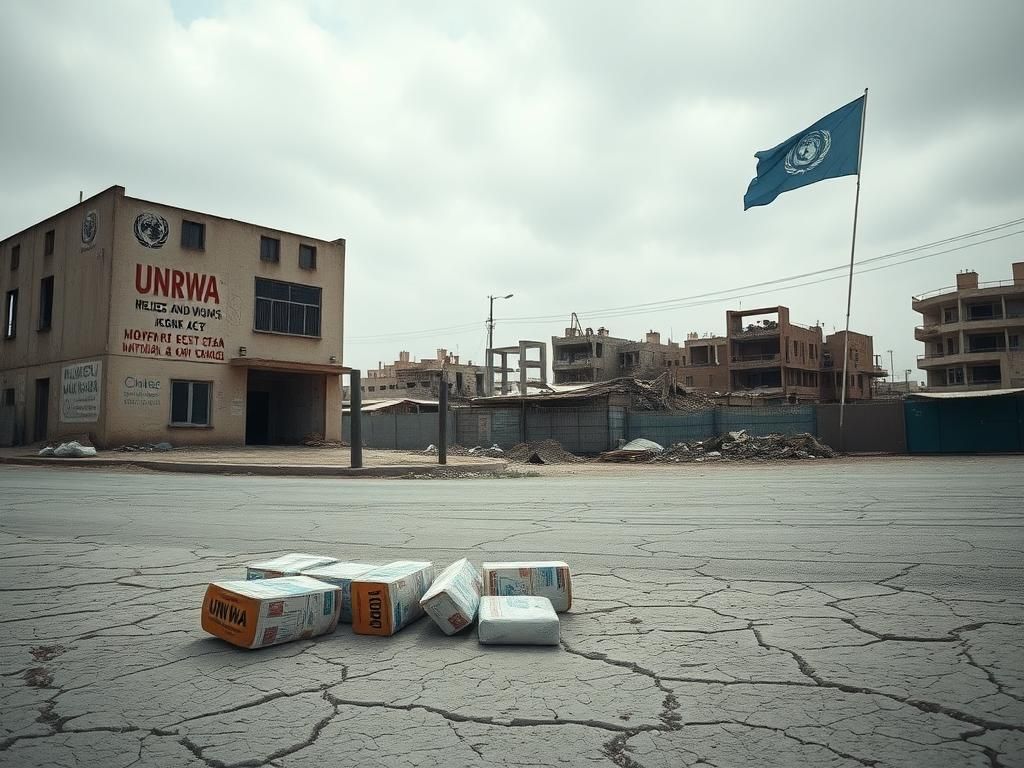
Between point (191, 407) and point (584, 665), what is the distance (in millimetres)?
27166

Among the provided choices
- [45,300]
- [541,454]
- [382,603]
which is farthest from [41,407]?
[382,603]

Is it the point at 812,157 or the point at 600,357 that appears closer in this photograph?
the point at 812,157

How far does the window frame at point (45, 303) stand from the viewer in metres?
28.8

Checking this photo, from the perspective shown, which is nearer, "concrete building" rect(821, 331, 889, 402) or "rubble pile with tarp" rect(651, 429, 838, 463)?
"rubble pile with tarp" rect(651, 429, 838, 463)

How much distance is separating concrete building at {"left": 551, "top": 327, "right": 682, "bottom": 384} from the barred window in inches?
1948

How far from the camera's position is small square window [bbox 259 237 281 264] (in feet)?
97.8

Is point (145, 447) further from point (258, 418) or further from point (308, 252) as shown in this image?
point (308, 252)

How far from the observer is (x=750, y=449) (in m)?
27.6

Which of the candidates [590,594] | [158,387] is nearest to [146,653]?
[590,594]

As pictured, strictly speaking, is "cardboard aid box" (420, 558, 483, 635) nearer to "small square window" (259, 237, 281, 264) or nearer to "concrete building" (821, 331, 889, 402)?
"small square window" (259, 237, 281, 264)

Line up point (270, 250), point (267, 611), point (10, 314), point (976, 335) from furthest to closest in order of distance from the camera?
1. point (976, 335)
2. point (10, 314)
3. point (270, 250)
4. point (267, 611)

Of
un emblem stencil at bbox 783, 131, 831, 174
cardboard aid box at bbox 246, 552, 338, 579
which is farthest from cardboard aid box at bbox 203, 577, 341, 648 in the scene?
un emblem stencil at bbox 783, 131, 831, 174

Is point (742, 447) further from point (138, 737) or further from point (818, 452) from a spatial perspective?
point (138, 737)

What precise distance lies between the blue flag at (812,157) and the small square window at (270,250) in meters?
19.5
